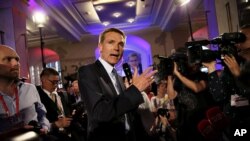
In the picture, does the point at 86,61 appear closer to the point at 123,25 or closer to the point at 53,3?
the point at 123,25

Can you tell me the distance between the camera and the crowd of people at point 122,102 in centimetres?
147

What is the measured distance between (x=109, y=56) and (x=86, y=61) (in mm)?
9696

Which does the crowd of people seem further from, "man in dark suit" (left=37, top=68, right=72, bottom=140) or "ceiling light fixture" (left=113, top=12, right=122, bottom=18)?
"ceiling light fixture" (left=113, top=12, right=122, bottom=18)

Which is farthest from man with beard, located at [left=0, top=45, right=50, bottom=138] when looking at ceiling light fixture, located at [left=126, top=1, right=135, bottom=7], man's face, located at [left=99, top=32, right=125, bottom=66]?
ceiling light fixture, located at [left=126, top=1, right=135, bottom=7]

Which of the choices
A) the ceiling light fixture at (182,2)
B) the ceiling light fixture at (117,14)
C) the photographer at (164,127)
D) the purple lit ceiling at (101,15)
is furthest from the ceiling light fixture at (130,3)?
the photographer at (164,127)

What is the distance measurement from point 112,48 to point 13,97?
813mm

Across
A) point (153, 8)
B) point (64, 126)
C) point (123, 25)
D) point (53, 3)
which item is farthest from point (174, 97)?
point (123, 25)

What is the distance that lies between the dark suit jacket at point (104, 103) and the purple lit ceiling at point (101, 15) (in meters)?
5.36

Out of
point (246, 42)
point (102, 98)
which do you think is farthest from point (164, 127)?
point (102, 98)

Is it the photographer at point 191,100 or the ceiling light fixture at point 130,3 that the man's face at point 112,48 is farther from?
the ceiling light fixture at point 130,3

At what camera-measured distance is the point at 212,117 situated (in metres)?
2.55

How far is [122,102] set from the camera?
4.60 feet

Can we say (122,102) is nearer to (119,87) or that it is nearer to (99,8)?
(119,87)

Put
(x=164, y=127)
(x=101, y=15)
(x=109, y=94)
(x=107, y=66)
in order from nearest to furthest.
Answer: (x=109, y=94) → (x=107, y=66) → (x=164, y=127) → (x=101, y=15)
